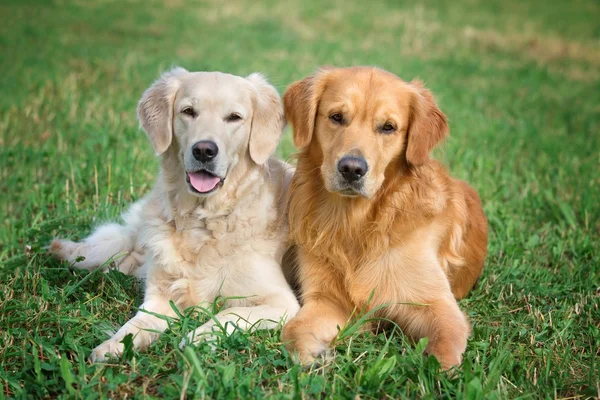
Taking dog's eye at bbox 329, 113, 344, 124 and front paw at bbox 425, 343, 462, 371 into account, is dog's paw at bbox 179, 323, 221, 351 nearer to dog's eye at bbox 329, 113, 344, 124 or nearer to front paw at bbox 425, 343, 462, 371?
front paw at bbox 425, 343, 462, 371

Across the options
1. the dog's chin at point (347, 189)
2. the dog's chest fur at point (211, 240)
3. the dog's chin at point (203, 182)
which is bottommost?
the dog's chest fur at point (211, 240)

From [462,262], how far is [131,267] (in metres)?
2.09

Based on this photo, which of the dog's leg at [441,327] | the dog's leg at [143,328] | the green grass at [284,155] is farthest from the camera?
the dog's leg at [441,327]

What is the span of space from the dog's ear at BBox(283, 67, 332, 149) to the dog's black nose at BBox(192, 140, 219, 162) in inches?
19.3

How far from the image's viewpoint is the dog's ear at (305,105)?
3.77 metres

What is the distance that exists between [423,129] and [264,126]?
2.95 ft

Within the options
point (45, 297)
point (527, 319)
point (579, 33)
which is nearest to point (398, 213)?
point (527, 319)

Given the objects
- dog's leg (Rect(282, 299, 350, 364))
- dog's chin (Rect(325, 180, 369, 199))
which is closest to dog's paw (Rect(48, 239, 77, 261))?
dog's leg (Rect(282, 299, 350, 364))

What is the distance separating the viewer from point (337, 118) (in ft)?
12.0

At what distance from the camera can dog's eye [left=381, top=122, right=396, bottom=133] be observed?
360 centimetres

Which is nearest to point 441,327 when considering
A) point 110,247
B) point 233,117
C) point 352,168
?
point 352,168

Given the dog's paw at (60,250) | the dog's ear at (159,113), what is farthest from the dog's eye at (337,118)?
the dog's paw at (60,250)

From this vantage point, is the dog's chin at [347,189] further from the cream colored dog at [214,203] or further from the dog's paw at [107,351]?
the dog's paw at [107,351]

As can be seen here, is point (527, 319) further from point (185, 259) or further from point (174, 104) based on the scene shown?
point (174, 104)
